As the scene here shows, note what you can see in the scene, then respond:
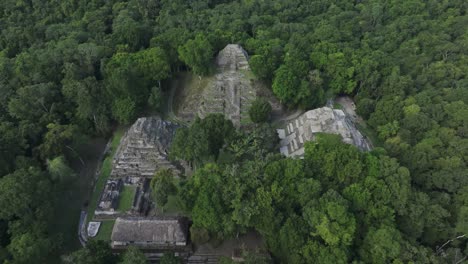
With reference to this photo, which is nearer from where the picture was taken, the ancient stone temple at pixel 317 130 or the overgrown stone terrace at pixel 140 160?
the overgrown stone terrace at pixel 140 160

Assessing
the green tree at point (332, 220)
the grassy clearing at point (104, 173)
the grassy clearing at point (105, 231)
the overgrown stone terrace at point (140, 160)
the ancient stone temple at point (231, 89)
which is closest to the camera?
the green tree at point (332, 220)

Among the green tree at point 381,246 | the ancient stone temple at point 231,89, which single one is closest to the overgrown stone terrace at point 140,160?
the ancient stone temple at point 231,89

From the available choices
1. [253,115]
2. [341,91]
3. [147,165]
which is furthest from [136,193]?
[341,91]

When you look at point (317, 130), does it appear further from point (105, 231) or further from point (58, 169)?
point (58, 169)

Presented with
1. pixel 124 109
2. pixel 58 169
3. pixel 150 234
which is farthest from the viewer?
pixel 124 109

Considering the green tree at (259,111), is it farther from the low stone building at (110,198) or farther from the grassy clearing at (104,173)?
the low stone building at (110,198)

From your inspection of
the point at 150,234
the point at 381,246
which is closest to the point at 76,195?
the point at 150,234

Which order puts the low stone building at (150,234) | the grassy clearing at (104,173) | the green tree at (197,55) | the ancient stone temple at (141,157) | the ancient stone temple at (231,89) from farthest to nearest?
1. the green tree at (197,55)
2. the ancient stone temple at (231,89)
3. the ancient stone temple at (141,157)
4. the grassy clearing at (104,173)
5. the low stone building at (150,234)

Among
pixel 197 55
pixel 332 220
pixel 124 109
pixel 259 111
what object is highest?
pixel 197 55

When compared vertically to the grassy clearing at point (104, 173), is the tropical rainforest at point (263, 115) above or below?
above
